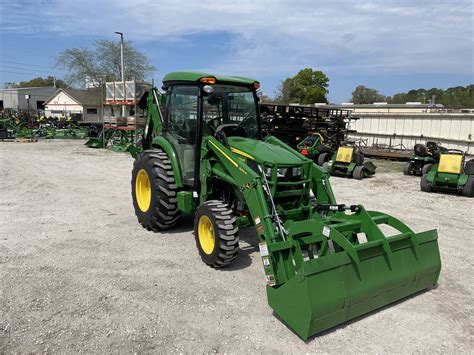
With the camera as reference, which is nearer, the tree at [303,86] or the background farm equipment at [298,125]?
the background farm equipment at [298,125]

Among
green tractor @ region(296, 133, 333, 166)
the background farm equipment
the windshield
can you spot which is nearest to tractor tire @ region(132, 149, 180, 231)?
the windshield

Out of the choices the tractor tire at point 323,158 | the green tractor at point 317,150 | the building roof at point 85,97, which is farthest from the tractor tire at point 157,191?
the building roof at point 85,97

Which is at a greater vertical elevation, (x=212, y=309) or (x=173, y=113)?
(x=173, y=113)

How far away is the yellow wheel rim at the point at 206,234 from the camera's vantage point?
477 cm

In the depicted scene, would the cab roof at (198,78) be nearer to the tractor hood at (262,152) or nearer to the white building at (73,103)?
the tractor hood at (262,152)

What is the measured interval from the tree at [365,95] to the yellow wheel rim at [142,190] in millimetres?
61297

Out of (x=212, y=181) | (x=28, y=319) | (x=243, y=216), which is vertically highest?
(x=212, y=181)

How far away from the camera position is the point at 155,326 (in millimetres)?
3598

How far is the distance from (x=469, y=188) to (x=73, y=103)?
52.2 metres

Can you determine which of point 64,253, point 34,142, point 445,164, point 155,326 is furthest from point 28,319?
point 34,142

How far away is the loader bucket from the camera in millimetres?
3359

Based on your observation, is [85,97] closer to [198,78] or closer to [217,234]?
[198,78]

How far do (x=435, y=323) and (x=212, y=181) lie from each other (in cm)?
307

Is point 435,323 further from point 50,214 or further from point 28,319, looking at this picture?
point 50,214
